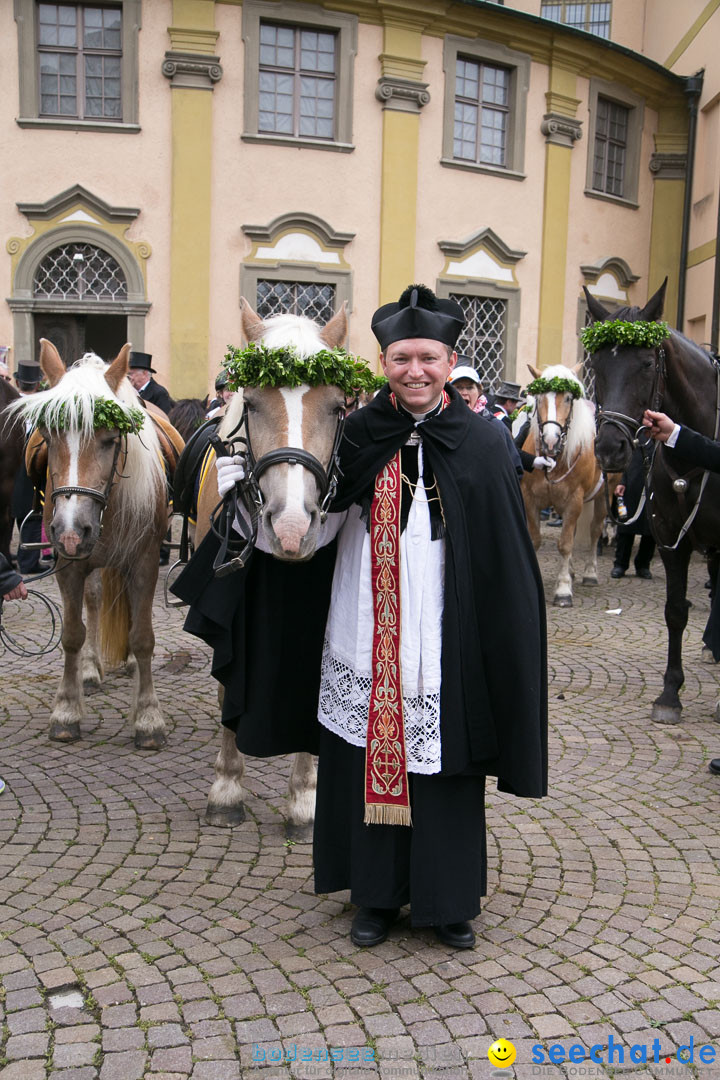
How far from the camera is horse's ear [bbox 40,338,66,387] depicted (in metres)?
4.68

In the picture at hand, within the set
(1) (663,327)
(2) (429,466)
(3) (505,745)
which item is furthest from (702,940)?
(1) (663,327)

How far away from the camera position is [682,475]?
5.49 m

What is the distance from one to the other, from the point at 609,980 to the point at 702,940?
48 centimetres

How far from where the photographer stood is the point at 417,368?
2912 mm

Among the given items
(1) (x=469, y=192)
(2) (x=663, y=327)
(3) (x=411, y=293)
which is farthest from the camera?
(1) (x=469, y=192)

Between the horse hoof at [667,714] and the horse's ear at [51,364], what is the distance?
4.10m

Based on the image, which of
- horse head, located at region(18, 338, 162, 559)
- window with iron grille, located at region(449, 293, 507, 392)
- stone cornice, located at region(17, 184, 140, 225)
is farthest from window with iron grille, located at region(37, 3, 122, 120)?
horse head, located at region(18, 338, 162, 559)

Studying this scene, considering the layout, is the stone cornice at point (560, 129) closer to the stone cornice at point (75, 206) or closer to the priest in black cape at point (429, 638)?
the stone cornice at point (75, 206)

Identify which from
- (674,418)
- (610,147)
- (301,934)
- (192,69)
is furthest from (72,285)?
(301,934)

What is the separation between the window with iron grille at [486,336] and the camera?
16672mm

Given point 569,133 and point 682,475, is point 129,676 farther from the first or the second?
point 569,133

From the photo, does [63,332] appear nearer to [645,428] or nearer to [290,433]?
[645,428]

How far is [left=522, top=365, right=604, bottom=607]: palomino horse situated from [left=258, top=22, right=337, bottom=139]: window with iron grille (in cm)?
848

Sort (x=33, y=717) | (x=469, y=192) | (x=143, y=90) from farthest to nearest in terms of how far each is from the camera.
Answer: (x=469, y=192)
(x=143, y=90)
(x=33, y=717)
